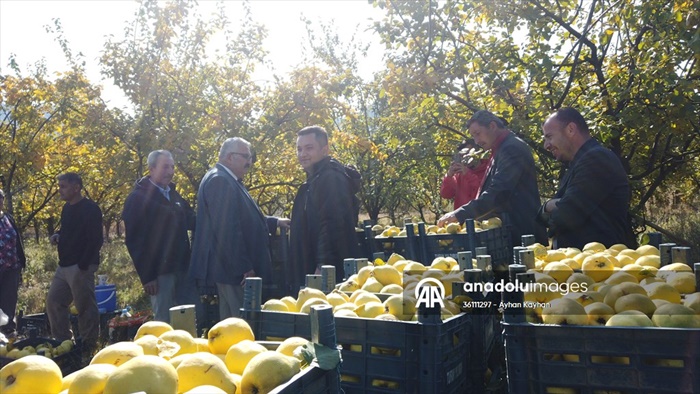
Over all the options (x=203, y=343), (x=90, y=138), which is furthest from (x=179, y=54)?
(x=203, y=343)

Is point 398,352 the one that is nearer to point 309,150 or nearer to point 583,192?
point 583,192

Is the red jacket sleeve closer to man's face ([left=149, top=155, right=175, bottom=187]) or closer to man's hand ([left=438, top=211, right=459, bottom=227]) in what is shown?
man's hand ([left=438, top=211, right=459, bottom=227])

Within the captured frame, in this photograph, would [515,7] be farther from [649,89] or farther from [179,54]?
[179,54]

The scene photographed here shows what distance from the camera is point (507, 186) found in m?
4.20

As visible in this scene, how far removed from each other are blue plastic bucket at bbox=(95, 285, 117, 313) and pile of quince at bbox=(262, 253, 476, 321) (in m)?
5.42

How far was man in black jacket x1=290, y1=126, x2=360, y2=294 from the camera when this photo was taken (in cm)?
417

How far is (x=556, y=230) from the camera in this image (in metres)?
3.54

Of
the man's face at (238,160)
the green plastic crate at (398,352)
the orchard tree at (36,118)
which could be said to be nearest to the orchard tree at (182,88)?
the orchard tree at (36,118)

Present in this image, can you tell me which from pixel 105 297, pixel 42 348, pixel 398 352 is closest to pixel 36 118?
pixel 105 297

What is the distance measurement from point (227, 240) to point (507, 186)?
7.51 feet

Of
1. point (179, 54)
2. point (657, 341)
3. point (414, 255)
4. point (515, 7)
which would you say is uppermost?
point (179, 54)

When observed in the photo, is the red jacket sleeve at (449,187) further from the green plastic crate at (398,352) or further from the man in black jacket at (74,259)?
the green plastic crate at (398,352)

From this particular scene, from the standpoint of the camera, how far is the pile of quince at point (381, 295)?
1.98 meters

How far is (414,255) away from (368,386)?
6.17 feet
